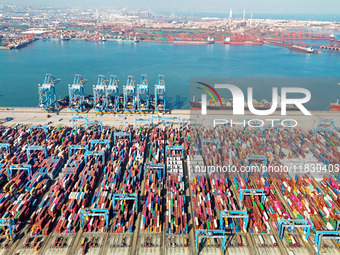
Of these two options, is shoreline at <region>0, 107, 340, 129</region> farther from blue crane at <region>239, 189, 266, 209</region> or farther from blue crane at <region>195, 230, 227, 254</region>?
blue crane at <region>195, 230, 227, 254</region>

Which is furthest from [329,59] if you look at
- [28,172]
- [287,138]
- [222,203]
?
[28,172]

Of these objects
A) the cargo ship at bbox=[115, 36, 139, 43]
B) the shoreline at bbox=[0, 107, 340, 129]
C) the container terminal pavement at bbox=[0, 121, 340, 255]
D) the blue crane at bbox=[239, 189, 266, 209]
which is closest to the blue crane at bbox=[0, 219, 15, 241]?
the container terminal pavement at bbox=[0, 121, 340, 255]

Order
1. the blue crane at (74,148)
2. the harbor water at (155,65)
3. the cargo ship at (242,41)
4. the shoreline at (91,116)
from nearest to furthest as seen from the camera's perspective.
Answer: the blue crane at (74,148) < the shoreline at (91,116) < the harbor water at (155,65) < the cargo ship at (242,41)

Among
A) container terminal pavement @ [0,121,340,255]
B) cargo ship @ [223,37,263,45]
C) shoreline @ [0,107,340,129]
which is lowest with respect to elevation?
container terminal pavement @ [0,121,340,255]

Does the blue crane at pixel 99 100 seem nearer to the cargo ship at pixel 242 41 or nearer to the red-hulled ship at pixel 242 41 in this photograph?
the cargo ship at pixel 242 41

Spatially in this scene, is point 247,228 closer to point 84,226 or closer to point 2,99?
point 84,226

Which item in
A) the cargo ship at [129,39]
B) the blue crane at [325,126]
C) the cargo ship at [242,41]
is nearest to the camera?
the blue crane at [325,126]

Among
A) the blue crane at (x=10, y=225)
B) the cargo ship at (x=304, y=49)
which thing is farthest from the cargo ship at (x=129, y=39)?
the blue crane at (x=10, y=225)

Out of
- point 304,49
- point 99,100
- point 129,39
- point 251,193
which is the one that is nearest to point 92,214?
point 251,193
